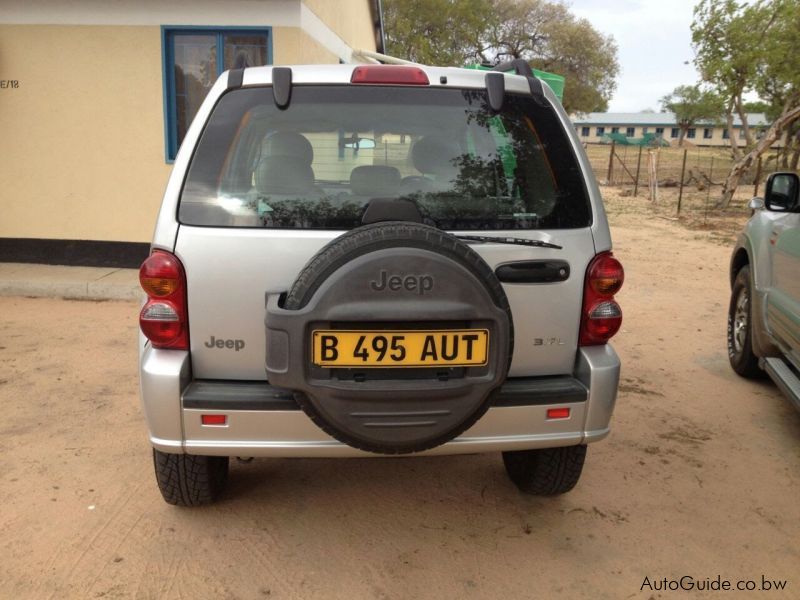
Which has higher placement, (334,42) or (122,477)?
(334,42)

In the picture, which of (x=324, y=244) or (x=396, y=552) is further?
(x=396, y=552)

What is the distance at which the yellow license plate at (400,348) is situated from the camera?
2.25 metres

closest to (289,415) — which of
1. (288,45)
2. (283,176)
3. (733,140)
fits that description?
(283,176)

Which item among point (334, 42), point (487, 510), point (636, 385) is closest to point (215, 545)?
point (487, 510)

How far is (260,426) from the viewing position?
97.5 inches

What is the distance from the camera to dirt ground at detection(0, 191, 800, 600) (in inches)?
104

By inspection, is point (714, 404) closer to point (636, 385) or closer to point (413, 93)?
point (636, 385)

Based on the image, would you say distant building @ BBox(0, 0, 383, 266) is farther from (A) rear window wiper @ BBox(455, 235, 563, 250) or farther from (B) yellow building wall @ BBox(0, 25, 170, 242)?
(A) rear window wiper @ BBox(455, 235, 563, 250)

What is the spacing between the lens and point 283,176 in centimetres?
263

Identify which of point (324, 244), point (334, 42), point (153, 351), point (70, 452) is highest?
point (334, 42)

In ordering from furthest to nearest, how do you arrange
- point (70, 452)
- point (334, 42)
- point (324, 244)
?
point (334, 42) → point (70, 452) → point (324, 244)

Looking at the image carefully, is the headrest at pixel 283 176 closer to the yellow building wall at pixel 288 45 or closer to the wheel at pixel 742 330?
Answer: the wheel at pixel 742 330

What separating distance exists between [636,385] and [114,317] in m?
4.64

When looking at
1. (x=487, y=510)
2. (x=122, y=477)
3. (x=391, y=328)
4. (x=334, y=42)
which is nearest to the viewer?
(x=391, y=328)
